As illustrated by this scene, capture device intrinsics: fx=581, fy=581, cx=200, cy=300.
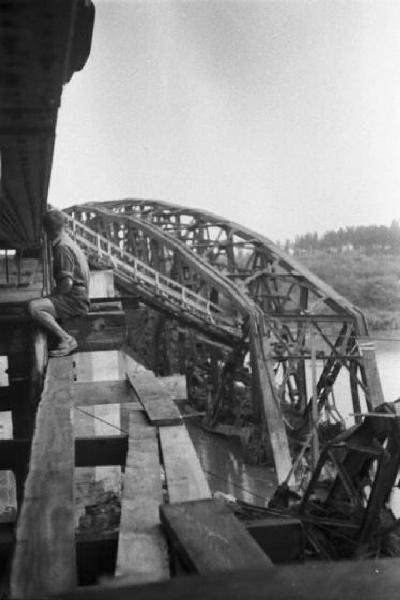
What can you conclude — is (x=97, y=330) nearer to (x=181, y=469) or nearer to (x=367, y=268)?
(x=181, y=469)

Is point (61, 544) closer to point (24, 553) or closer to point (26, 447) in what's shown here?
point (24, 553)

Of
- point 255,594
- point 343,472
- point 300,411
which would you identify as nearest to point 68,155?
point 343,472

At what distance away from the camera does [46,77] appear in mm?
2162

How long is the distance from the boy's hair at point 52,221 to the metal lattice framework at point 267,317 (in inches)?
285

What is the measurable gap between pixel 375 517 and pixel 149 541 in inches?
188

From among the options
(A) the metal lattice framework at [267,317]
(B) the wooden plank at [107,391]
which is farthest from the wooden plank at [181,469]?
(A) the metal lattice framework at [267,317]

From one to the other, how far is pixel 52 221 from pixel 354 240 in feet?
136

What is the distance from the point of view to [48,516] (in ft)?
7.91

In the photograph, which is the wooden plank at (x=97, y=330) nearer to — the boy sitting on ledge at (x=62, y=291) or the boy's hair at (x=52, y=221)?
the boy sitting on ledge at (x=62, y=291)

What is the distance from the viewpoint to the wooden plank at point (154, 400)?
422cm

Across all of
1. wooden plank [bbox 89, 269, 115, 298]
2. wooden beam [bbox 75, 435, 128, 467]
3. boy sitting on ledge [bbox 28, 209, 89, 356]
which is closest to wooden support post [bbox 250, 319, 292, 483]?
wooden plank [bbox 89, 269, 115, 298]

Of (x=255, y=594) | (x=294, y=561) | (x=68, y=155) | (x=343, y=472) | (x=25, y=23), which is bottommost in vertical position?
(x=343, y=472)

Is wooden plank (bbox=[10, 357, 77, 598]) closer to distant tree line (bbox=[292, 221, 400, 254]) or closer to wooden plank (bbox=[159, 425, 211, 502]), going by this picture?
wooden plank (bbox=[159, 425, 211, 502])

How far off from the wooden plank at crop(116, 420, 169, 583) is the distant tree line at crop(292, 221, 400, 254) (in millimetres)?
25943
